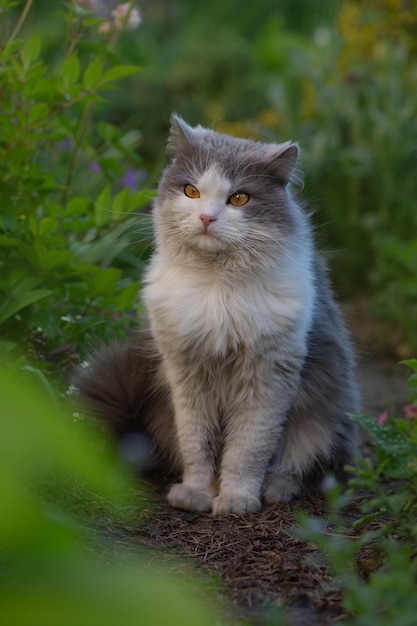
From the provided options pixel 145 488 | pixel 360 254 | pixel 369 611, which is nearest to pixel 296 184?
pixel 145 488

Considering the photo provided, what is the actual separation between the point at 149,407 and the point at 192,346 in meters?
0.48

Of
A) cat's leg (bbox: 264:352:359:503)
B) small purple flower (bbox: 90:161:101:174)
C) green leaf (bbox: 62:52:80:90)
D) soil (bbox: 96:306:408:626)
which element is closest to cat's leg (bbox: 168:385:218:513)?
soil (bbox: 96:306:408:626)

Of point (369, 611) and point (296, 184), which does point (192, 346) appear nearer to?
point (296, 184)

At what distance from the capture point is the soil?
1857 mm

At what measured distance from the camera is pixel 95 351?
3.07 meters

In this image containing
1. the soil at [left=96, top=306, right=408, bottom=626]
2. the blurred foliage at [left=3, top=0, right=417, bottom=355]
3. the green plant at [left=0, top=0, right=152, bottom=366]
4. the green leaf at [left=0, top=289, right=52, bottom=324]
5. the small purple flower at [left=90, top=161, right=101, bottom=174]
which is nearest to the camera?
the soil at [left=96, top=306, right=408, bottom=626]

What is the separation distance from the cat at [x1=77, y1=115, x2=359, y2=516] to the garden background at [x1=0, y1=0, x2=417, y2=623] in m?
0.38

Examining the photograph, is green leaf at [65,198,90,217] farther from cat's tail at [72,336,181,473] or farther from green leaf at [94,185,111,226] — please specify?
cat's tail at [72,336,181,473]

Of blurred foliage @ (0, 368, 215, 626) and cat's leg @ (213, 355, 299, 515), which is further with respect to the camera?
cat's leg @ (213, 355, 299, 515)

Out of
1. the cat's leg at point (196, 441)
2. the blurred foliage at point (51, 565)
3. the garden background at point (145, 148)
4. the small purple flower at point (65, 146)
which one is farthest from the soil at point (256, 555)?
the small purple flower at point (65, 146)

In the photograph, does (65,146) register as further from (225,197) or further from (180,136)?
(225,197)

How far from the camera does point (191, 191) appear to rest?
2.57 metres

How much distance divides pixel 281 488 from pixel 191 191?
1.02 metres

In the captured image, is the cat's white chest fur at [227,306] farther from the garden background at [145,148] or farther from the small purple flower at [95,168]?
the small purple flower at [95,168]
